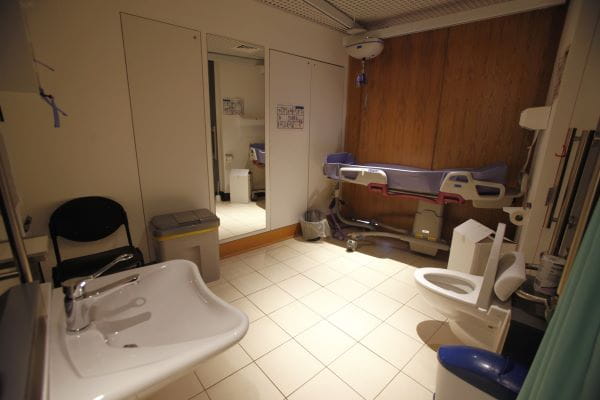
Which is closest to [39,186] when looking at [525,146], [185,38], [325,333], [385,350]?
[185,38]

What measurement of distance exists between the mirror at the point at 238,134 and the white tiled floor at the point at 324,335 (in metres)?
0.88

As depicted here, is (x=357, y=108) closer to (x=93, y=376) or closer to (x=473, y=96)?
(x=473, y=96)

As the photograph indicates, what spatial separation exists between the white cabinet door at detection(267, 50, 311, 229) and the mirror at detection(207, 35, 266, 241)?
0.17m

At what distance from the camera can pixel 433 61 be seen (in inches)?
127

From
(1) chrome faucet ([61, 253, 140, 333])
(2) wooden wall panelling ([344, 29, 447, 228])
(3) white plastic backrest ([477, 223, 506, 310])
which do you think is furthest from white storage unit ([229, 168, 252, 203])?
(3) white plastic backrest ([477, 223, 506, 310])

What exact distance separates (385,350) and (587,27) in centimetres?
234

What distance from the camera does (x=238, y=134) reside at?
387 cm

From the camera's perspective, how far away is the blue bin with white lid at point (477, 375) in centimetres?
102

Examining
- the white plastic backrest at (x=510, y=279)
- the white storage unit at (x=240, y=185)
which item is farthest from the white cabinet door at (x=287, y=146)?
the white plastic backrest at (x=510, y=279)

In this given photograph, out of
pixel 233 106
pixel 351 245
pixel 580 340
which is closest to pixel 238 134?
pixel 233 106

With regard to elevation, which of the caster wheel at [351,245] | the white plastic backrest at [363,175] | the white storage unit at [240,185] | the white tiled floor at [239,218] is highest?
the white plastic backrest at [363,175]

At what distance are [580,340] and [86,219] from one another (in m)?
2.62

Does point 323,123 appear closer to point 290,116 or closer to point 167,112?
point 290,116

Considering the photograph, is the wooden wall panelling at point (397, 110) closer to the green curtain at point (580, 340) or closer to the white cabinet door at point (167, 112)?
the white cabinet door at point (167, 112)
